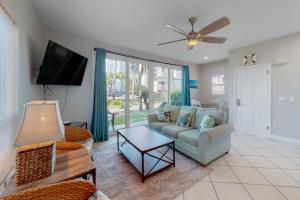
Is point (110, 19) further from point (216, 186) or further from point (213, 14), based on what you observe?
point (216, 186)

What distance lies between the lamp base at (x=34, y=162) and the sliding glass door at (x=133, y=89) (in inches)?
122

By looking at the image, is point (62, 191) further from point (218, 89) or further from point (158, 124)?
point (218, 89)

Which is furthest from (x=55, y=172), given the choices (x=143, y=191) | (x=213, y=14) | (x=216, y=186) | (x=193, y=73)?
(x=193, y=73)

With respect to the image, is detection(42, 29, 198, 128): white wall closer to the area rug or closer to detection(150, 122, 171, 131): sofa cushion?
the area rug

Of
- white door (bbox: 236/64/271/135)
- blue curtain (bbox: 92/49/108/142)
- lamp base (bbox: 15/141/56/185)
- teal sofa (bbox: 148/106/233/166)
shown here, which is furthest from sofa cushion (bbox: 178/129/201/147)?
white door (bbox: 236/64/271/135)

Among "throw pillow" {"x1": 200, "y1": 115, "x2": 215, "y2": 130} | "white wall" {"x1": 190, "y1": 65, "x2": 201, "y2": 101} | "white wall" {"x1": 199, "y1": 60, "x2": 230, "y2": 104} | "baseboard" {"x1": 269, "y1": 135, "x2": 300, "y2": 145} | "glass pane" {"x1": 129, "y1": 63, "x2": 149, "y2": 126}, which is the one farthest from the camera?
"white wall" {"x1": 190, "y1": 65, "x2": 201, "y2": 101}

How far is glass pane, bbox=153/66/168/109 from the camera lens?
513 centimetres

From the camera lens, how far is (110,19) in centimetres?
263

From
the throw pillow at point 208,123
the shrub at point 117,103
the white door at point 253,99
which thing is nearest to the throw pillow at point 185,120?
the throw pillow at point 208,123

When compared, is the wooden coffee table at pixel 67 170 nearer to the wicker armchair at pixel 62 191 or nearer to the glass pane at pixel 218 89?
the wicker armchair at pixel 62 191

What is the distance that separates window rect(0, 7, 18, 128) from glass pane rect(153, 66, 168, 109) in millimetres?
3809

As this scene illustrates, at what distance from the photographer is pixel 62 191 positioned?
0.68m

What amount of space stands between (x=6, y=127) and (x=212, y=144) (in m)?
2.79

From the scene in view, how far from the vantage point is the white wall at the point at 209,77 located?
5.71 meters
